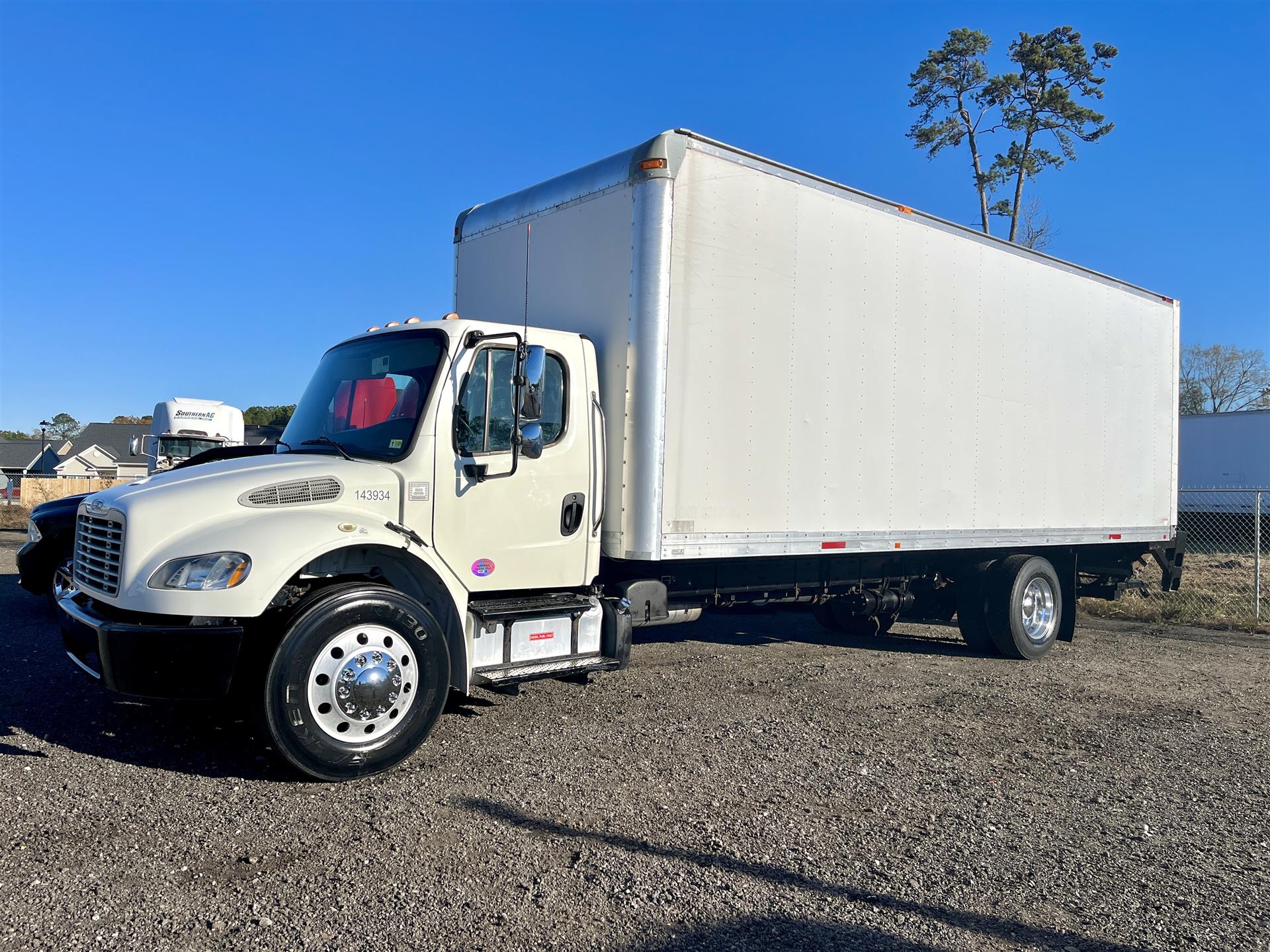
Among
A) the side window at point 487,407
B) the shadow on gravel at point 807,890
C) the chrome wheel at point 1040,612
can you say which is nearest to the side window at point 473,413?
the side window at point 487,407

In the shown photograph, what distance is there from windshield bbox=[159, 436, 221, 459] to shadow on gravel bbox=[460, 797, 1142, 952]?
1661 cm

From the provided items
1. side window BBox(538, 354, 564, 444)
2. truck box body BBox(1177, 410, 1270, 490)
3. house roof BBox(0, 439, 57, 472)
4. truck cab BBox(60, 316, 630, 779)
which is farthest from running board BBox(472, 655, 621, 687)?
house roof BBox(0, 439, 57, 472)

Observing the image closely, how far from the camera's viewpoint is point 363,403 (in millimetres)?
5570

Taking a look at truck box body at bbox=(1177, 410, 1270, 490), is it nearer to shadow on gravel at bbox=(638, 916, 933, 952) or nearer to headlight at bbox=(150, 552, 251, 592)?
shadow on gravel at bbox=(638, 916, 933, 952)

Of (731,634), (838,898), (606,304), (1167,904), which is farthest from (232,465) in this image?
(731,634)

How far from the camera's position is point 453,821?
13.8 feet

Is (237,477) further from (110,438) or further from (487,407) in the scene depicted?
(110,438)

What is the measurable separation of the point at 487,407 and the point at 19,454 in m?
79.1

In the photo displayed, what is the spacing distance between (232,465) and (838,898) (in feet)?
12.3

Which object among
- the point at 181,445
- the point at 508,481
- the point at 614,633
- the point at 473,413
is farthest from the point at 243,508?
the point at 181,445

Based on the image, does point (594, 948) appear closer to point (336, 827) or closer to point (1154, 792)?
point (336, 827)

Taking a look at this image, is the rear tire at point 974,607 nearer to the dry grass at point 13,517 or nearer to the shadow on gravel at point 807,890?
the shadow on gravel at point 807,890

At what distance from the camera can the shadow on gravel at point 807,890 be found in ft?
10.6

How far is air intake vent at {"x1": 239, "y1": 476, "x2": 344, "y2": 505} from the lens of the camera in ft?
15.5
